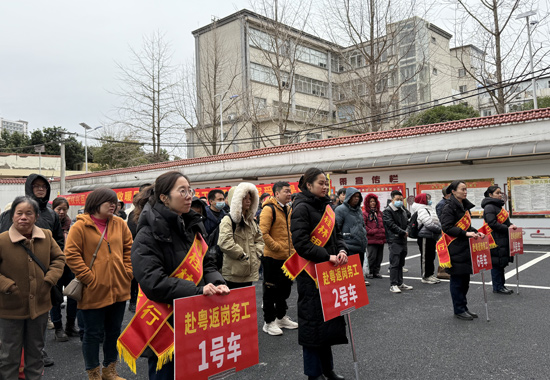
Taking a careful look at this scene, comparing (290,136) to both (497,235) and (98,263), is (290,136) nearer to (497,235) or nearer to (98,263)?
(497,235)

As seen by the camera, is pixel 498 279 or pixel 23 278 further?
pixel 498 279

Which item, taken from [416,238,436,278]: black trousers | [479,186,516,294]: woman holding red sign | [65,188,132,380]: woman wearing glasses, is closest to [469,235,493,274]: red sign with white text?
[479,186,516,294]: woman holding red sign

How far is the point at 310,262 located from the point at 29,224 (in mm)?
2406

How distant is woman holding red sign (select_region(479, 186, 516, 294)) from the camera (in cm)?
624

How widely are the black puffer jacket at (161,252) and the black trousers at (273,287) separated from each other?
2.61 meters

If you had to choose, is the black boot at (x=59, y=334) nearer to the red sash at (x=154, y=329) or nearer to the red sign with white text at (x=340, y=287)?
the red sash at (x=154, y=329)

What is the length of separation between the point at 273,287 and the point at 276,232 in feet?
2.25

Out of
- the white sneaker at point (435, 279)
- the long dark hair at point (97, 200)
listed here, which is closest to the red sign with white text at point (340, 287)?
the long dark hair at point (97, 200)

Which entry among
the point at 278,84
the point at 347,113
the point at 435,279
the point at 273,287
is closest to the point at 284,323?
the point at 273,287

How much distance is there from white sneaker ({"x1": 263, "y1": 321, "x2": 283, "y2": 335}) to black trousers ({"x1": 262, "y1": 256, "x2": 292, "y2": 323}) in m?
0.05

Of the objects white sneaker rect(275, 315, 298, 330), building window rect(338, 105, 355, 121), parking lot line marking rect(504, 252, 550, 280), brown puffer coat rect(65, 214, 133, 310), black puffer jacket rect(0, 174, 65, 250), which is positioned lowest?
parking lot line marking rect(504, 252, 550, 280)

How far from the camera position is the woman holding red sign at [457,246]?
5164mm

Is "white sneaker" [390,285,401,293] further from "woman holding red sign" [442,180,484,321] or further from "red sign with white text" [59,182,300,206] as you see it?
"red sign with white text" [59,182,300,206]

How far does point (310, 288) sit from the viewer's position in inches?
130
